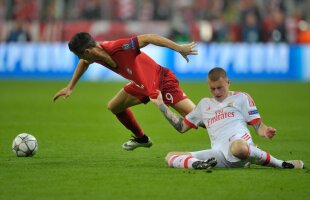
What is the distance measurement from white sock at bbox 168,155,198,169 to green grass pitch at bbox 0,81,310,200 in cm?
12

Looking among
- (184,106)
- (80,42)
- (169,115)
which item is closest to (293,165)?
(169,115)

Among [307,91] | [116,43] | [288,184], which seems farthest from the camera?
[307,91]

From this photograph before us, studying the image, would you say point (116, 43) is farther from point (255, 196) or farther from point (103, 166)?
point (255, 196)

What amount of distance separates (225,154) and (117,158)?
1844 mm

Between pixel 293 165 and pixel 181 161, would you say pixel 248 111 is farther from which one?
pixel 181 161

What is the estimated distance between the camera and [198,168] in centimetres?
845

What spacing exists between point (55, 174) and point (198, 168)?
4.94ft

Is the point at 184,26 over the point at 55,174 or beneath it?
over

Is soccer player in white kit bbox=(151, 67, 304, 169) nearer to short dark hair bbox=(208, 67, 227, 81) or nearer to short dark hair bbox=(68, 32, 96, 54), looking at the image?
short dark hair bbox=(208, 67, 227, 81)

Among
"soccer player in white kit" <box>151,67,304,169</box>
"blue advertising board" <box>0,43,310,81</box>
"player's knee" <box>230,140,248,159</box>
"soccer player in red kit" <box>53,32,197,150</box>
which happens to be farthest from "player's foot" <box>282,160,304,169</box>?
"blue advertising board" <box>0,43,310,81</box>

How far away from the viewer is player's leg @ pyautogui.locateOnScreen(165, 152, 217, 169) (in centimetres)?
841

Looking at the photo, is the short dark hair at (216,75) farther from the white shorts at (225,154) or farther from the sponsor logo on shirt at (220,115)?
the white shorts at (225,154)

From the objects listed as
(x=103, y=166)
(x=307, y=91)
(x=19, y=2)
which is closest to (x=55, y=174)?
(x=103, y=166)

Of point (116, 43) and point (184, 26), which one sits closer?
point (116, 43)
